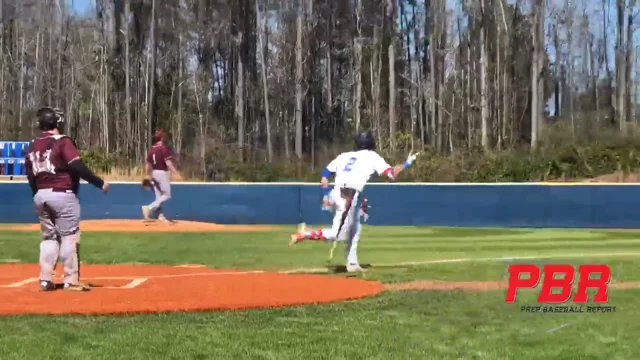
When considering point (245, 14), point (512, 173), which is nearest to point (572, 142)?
point (512, 173)

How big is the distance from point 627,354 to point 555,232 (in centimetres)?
1626

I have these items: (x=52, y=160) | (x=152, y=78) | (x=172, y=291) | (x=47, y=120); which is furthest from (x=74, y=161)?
(x=152, y=78)

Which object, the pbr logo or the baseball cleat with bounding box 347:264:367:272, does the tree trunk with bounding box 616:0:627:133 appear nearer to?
the pbr logo

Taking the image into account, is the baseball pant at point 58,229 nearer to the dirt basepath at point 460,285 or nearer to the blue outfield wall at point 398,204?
the dirt basepath at point 460,285

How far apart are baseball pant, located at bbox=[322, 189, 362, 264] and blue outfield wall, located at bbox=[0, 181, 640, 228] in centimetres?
1261

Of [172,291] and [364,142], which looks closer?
[172,291]

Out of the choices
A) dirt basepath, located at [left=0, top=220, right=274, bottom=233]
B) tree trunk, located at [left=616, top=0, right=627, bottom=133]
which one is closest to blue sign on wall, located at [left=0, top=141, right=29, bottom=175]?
dirt basepath, located at [left=0, top=220, right=274, bottom=233]

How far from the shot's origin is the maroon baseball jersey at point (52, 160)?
951 centimetres

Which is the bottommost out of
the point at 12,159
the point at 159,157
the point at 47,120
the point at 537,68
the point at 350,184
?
the point at 350,184

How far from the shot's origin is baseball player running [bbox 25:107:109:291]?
952cm

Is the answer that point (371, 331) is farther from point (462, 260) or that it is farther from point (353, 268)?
point (462, 260)

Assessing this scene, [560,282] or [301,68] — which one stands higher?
[301,68]

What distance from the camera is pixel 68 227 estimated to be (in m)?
9.66

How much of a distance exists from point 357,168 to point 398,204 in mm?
13377
